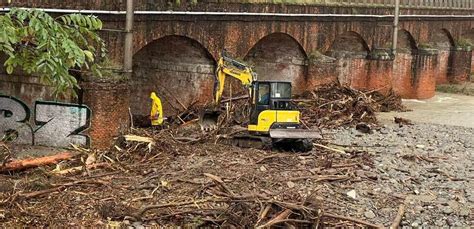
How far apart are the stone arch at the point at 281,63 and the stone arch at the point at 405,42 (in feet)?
35.5

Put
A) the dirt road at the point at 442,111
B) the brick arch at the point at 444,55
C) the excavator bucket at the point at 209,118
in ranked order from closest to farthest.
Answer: the excavator bucket at the point at 209,118 < the dirt road at the point at 442,111 < the brick arch at the point at 444,55

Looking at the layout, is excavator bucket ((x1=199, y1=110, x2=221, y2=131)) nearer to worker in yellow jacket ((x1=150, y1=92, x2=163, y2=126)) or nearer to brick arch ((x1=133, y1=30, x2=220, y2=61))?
worker in yellow jacket ((x1=150, y1=92, x2=163, y2=126))

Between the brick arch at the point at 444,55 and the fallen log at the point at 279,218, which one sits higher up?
the brick arch at the point at 444,55

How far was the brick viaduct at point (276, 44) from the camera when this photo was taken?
1925 centimetres

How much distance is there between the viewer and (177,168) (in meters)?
14.7

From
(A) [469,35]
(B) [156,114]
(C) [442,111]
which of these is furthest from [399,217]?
→ (A) [469,35]

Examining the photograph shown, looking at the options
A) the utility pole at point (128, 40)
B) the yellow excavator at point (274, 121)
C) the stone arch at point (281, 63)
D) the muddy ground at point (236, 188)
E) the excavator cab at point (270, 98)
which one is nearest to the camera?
the muddy ground at point (236, 188)

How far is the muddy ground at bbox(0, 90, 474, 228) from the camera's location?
38.8 ft

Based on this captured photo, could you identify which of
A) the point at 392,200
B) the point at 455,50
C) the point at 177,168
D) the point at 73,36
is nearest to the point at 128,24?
the point at 177,168

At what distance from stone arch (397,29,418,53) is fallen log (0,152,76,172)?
2564 cm

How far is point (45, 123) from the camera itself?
16.6 m

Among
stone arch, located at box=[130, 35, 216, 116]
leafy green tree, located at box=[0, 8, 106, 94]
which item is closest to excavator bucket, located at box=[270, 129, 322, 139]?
stone arch, located at box=[130, 35, 216, 116]

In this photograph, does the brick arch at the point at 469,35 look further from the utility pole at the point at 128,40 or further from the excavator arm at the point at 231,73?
the utility pole at the point at 128,40

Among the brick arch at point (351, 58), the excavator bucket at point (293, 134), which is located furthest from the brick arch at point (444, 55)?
the excavator bucket at point (293, 134)
